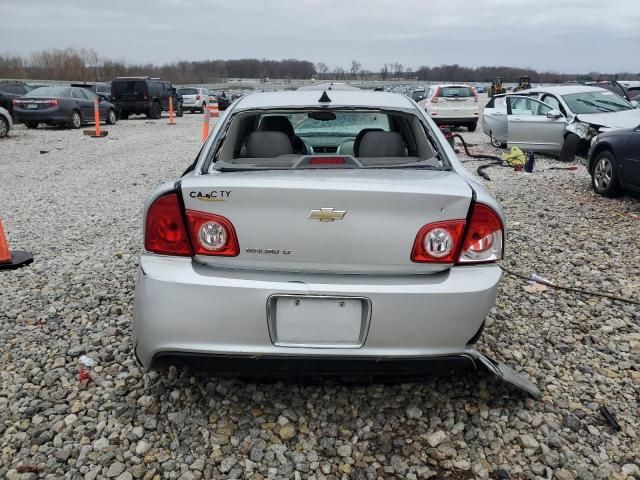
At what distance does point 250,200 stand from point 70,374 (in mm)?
1634

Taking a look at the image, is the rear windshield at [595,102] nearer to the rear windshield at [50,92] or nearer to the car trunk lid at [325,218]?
the car trunk lid at [325,218]

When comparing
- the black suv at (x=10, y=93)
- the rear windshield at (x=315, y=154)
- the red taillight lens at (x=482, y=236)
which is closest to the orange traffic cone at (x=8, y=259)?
the rear windshield at (x=315, y=154)

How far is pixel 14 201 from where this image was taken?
769cm

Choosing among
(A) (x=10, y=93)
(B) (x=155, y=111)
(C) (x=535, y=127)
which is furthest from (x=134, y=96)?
(C) (x=535, y=127)

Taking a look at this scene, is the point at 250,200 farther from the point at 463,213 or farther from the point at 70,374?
the point at 70,374

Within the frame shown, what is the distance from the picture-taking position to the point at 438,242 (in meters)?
2.25

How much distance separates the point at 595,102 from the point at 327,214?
1120cm

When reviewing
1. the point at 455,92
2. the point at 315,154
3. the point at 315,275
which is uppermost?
the point at 455,92

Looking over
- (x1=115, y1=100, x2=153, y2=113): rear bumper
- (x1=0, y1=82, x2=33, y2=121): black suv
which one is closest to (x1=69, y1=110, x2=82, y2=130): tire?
(x1=0, y1=82, x2=33, y2=121): black suv

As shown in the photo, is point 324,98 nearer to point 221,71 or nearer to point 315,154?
point 315,154

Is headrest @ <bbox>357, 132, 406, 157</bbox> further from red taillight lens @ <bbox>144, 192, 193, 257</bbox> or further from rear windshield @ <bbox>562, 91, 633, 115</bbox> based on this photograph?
rear windshield @ <bbox>562, 91, 633, 115</bbox>

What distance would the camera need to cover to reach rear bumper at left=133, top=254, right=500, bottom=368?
2.17 metres

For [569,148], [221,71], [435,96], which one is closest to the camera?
[569,148]

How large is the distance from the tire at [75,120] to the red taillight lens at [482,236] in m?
18.9
